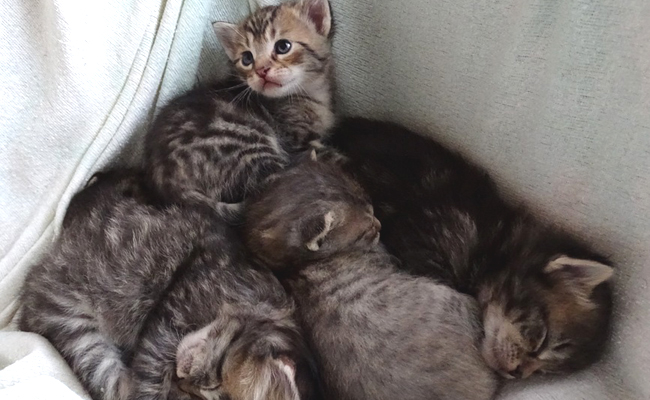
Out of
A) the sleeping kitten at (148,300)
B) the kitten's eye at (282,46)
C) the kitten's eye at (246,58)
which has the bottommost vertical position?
the sleeping kitten at (148,300)

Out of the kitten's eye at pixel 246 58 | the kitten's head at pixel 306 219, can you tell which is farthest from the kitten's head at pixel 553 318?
the kitten's eye at pixel 246 58

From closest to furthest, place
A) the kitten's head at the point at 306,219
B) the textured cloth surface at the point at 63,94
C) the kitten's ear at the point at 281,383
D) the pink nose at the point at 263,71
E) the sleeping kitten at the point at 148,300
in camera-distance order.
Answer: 1. the kitten's ear at the point at 281,383
2. the sleeping kitten at the point at 148,300
3. the kitten's head at the point at 306,219
4. the textured cloth surface at the point at 63,94
5. the pink nose at the point at 263,71

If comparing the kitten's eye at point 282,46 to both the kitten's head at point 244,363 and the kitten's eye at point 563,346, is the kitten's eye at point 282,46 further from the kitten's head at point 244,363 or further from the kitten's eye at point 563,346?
the kitten's eye at point 563,346

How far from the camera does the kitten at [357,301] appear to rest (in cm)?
113

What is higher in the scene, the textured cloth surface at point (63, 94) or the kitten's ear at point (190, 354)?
the textured cloth surface at point (63, 94)

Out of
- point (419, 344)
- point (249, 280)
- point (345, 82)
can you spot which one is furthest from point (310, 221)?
point (345, 82)

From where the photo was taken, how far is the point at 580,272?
113cm

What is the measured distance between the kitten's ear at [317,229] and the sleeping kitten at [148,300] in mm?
137

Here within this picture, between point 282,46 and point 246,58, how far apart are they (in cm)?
11

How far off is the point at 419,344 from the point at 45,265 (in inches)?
35.3

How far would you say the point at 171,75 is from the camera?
5.08 ft

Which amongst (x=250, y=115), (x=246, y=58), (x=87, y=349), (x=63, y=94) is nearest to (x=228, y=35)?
(x=246, y=58)

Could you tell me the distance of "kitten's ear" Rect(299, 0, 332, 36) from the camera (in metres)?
1.60

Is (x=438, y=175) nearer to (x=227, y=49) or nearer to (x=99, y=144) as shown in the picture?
(x=227, y=49)
